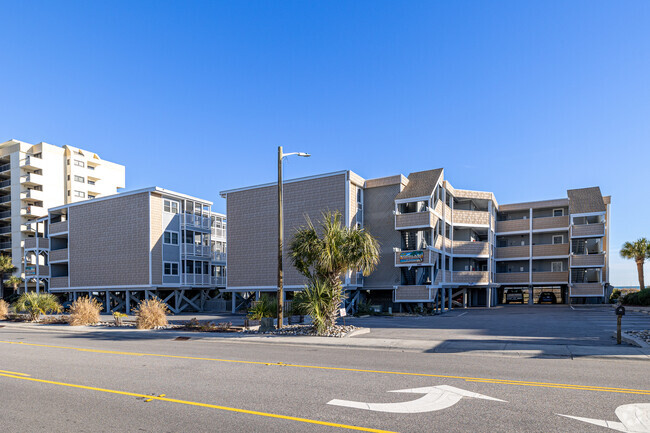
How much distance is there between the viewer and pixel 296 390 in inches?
344

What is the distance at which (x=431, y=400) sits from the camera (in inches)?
308

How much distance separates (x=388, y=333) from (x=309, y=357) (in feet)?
23.5

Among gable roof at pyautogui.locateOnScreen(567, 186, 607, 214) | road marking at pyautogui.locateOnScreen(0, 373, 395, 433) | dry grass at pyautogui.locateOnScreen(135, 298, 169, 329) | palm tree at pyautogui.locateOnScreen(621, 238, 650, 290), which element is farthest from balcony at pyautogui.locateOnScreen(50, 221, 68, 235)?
palm tree at pyautogui.locateOnScreen(621, 238, 650, 290)

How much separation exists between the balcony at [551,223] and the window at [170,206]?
36.5 meters

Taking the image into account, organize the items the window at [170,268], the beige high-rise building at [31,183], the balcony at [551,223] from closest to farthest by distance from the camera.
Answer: the window at [170,268]
the balcony at [551,223]
the beige high-rise building at [31,183]

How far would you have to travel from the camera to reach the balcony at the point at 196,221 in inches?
1706

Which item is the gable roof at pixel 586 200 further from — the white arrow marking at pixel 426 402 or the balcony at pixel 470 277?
the white arrow marking at pixel 426 402

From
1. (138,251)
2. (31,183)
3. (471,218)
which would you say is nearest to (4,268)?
(31,183)

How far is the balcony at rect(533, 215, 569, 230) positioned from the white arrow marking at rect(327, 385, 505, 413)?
1700 inches

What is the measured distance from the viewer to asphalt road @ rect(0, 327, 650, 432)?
6691 mm

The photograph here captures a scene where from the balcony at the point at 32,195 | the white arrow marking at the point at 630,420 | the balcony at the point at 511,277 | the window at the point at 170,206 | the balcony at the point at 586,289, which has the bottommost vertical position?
the balcony at the point at 586,289

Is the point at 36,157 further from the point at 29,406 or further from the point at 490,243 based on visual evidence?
the point at 29,406

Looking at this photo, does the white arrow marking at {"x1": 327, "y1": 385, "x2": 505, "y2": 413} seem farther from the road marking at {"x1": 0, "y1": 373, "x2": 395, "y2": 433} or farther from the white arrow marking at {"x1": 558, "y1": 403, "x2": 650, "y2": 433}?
the white arrow marking at {"x1": 558, "y1": 403, "x2": 650, "y2": 433}

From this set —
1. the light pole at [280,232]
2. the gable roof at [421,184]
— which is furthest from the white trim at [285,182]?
the light pole at [280,232]
